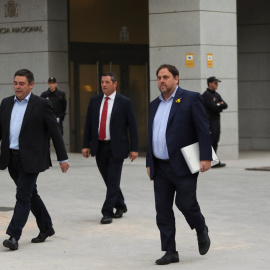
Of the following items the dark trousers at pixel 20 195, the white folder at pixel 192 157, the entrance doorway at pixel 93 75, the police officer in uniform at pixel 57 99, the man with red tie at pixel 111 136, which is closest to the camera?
the white folder at pixel 192 157

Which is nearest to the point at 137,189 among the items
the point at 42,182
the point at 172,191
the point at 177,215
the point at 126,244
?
the point at 42,182

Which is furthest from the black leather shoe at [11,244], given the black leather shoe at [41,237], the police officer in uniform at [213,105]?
the police officer in uniform at [213,105]

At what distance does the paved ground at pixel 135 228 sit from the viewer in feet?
26.8

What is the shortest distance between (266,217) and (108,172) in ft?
6.59

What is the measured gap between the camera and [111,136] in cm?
1100

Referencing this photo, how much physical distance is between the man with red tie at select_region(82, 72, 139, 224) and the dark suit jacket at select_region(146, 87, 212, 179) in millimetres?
2909

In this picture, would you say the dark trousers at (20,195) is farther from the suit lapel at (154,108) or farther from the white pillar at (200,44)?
the white pillar at (200,44)

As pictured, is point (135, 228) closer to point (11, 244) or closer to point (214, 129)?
point (11, 244)

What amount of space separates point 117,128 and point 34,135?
2.19m

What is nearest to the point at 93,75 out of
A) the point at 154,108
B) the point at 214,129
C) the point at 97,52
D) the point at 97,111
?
the point at 97,52

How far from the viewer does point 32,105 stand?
9086 mm

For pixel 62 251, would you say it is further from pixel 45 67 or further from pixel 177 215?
pixel 45 67

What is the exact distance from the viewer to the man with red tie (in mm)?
10961

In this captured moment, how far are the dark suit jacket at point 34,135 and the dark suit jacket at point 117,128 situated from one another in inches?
74.3
